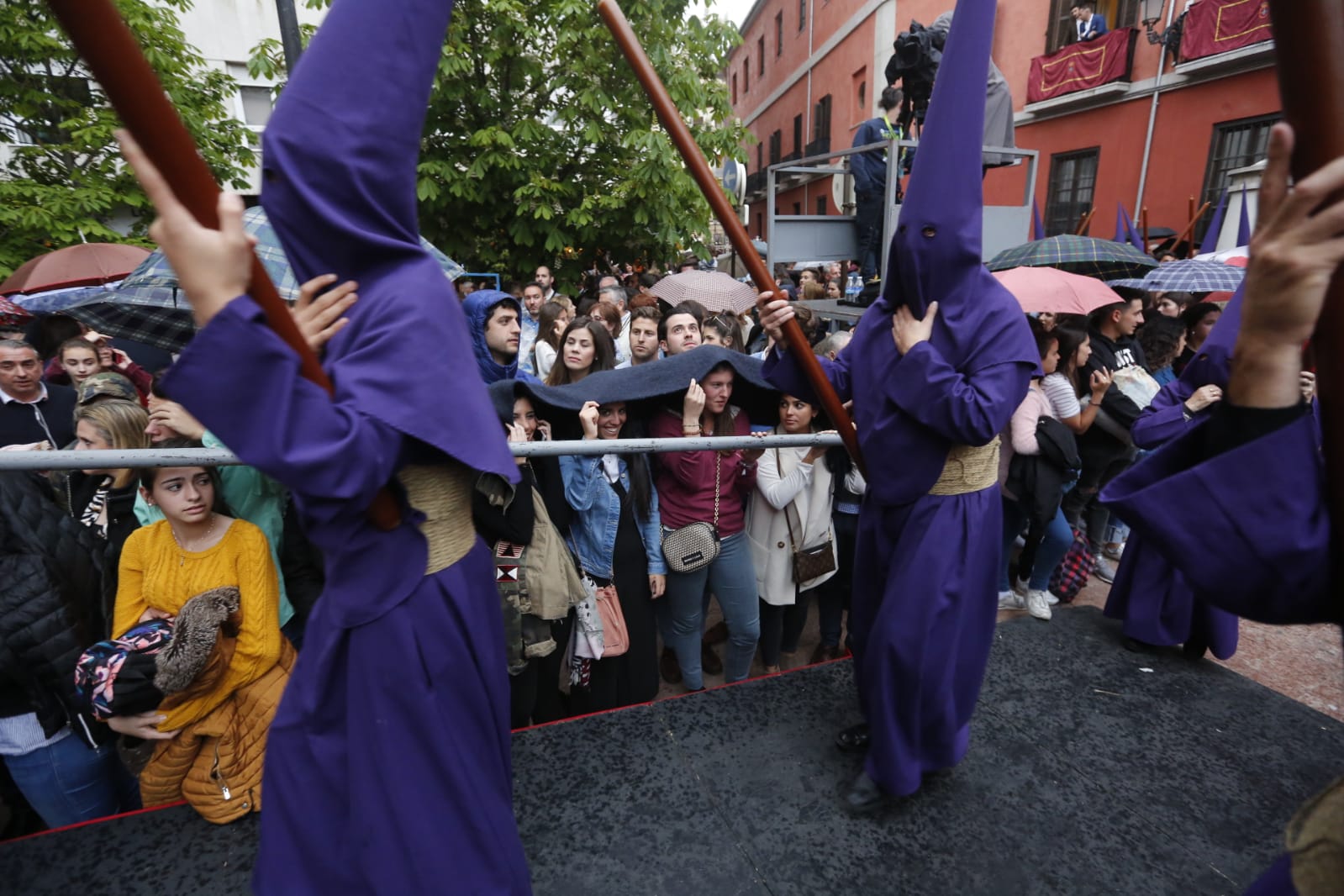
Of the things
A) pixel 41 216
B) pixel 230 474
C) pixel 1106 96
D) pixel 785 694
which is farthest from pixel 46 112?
pixel 1106 96

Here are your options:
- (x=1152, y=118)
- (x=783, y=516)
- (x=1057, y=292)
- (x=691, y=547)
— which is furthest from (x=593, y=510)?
(x=1152, y=118)

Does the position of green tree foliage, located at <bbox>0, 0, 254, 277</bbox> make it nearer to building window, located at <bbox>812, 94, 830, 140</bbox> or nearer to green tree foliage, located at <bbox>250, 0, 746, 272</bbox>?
green tree foliage, located at <bbox>250, 0, 746, 272</bbox>

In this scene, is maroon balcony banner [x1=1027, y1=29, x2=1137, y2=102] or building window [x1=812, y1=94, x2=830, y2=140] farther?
building window [x1=812, y1=94, x2=830, y2=140]

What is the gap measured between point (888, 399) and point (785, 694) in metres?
1.27

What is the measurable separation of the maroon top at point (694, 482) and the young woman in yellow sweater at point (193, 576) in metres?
1.55

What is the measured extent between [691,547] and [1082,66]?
14706mm

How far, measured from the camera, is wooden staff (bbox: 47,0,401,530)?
0.90 metres

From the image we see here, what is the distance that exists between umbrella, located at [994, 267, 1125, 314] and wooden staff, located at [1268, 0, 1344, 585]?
3176 mm

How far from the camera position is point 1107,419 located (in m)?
A: 4.25

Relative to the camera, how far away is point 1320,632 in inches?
168

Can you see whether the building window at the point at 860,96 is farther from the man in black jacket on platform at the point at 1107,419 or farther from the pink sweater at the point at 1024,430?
the pink sweater at the point at 1024,430

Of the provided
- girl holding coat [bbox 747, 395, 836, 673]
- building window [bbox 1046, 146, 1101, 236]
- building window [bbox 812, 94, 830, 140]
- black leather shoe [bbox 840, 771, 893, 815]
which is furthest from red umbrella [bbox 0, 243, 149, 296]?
building window [bbox 812, 94, 830, 140]

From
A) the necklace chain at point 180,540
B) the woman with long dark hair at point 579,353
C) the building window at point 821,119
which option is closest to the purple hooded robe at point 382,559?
the necklace chain at point 180,540

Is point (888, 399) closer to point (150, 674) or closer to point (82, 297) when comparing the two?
point (150, 674)
